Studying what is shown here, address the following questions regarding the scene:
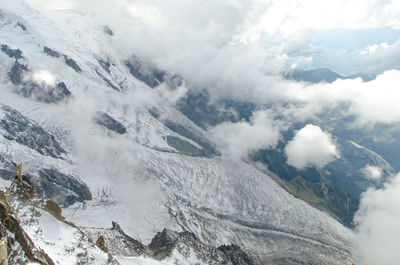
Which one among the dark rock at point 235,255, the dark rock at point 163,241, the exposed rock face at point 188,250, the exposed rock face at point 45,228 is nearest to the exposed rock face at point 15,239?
the exposed rock face at point 45,228

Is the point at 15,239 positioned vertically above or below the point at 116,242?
above

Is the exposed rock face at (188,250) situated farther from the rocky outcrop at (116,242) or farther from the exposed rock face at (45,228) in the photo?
the exposed rock face at (45,228)

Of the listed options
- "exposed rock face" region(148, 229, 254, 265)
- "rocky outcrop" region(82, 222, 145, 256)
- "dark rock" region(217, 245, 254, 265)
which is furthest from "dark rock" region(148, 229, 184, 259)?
"dark rock" region(217, 245, 254, 265)

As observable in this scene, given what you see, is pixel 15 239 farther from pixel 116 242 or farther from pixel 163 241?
pixel 163 241

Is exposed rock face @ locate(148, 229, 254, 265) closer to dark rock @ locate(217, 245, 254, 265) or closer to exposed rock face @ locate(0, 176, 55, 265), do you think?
dark rock @ locate(217, 245, 254, 265)

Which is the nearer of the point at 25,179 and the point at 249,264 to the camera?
the point at 25,179

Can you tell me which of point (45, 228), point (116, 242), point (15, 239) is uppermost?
point (15, 239)

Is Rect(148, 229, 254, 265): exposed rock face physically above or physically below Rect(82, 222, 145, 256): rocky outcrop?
above

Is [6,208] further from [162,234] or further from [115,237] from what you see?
[162,234]

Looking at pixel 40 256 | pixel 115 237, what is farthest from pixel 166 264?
pixel 40 256

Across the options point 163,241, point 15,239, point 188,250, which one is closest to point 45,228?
point 15,239

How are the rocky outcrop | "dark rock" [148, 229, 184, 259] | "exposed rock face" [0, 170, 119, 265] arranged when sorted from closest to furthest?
"exposed rock face" [0, 170, 119, 265]
the rocky outcrop
"dark rock" [148, 229, 184, 259]
